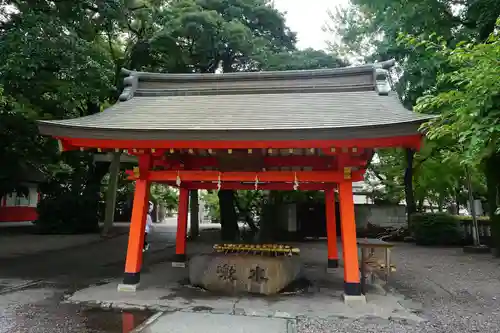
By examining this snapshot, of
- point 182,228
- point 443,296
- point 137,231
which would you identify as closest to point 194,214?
point 182,228

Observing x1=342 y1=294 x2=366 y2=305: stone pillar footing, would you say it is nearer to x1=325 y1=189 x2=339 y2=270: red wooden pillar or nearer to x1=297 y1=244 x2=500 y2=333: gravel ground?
x1=297 y1=244 x2=500 y2=333: gravel ground

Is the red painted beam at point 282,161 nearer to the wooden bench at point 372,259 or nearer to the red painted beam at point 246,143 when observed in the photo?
the red painted beam at point 246,143

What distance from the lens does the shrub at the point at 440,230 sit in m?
15.6

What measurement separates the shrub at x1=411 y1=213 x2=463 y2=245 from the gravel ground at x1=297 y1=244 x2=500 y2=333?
2835 millimetres

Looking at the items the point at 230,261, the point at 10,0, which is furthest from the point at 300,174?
the point at 10,0

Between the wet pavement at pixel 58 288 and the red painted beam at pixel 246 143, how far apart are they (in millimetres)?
2792

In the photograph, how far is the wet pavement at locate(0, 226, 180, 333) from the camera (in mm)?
5250

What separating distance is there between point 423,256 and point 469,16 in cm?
800

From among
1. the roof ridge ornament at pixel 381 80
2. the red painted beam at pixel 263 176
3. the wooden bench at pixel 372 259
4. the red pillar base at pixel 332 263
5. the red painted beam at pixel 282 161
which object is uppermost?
the roof ridge ornament at pixel 381 80

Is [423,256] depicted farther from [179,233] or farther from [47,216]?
[47,216]

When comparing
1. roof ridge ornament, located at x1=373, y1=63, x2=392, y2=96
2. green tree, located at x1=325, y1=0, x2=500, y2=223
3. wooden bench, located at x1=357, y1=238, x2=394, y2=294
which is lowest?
wooden bench, located at x1=357, y1=238, x2=394, y2=294

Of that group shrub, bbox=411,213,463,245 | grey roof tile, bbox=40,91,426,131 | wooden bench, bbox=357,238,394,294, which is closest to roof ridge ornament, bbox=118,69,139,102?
grey roof tile, bbox=40,91,426,131

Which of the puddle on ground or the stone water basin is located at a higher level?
the stone water basin

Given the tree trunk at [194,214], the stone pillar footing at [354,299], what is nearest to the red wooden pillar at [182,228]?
the stone pillar footing at [354,299]
